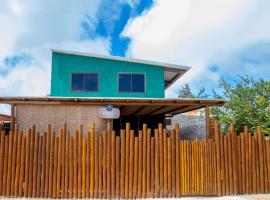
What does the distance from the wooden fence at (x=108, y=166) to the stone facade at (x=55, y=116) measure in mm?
3015

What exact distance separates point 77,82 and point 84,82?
40 cm

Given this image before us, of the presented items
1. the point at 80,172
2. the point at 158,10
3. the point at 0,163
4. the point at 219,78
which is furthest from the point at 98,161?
the point at 219,78

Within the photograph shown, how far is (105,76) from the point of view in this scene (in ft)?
59.2

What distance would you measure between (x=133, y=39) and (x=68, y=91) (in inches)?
420

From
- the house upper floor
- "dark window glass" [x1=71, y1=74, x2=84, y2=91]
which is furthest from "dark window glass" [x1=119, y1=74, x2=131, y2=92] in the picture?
"dark window glass" [x1=71, y1=74, x2=84, y2=91]

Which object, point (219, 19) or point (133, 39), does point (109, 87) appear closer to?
point (219, 19)

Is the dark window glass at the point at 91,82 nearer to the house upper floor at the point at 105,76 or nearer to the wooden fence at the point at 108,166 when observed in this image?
the house upper floor at the point at 105,76

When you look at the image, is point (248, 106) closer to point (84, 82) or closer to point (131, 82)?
point (131, 82)

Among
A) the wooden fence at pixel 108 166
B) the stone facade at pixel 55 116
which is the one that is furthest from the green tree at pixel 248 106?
the wooden fence at pixel 108 166

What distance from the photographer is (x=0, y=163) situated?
9.73m

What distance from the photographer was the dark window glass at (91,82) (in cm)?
1780

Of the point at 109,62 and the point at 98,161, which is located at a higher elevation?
the point at 109,62

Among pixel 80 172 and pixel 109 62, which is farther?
pixel 109 62

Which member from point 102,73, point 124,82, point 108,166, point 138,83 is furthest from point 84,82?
point 108,166
